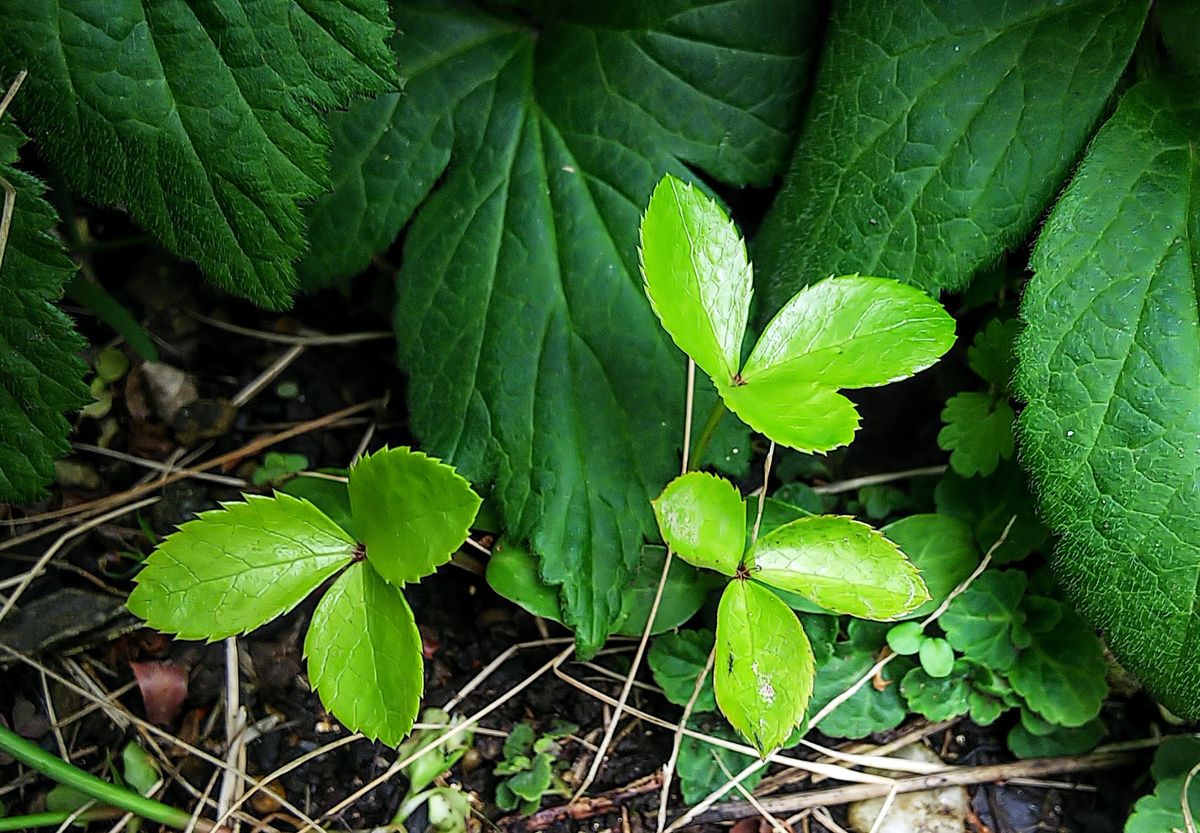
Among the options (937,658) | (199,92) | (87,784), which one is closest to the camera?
(199,92)

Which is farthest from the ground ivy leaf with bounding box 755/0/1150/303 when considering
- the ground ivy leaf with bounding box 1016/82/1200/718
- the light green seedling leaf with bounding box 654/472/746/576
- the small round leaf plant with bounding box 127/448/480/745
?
the small round leaf plant with bounding box 127/448/480/745

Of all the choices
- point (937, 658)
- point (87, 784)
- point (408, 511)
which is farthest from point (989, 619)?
point (87, 784)

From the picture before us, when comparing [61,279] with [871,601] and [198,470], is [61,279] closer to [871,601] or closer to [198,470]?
[198,470]

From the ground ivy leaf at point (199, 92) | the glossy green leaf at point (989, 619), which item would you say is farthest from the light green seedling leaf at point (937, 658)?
the ground ivy leaf at point (199, 92)

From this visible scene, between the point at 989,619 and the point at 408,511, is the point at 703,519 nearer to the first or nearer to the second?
the point at 408,511

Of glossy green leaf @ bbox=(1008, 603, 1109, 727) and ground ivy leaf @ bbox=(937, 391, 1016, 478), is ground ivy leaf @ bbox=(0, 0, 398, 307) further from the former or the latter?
glossy green leaf @ bbox=(1008, 603, 1109, 727)

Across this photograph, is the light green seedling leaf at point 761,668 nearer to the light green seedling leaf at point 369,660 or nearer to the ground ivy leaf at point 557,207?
the ground ivy leaf at point 557,207
